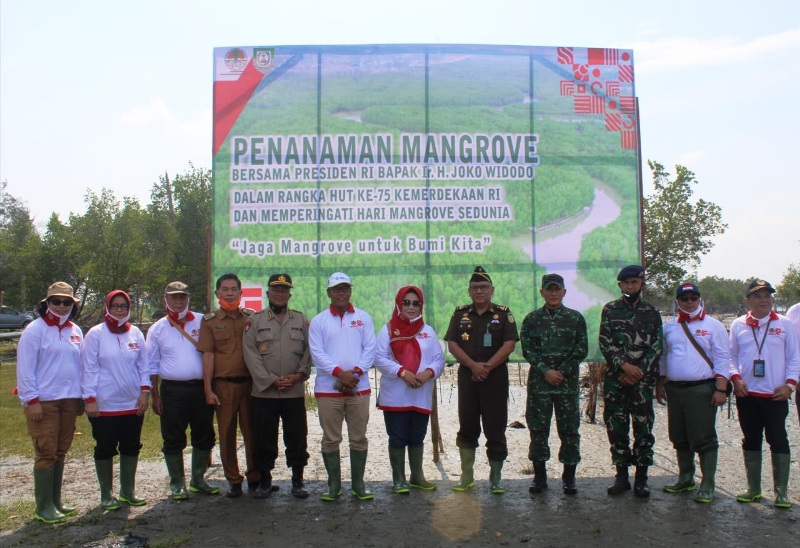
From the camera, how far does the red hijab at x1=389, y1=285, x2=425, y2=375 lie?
5.55m

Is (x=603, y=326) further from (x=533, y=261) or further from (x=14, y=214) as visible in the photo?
(x=14, y=214)

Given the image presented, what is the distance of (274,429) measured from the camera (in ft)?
17.8

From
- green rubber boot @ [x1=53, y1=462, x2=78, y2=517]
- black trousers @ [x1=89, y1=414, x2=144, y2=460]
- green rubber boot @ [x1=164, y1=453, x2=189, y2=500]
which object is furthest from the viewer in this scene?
green rubber boot @ [x1=164, y1=453, x2=189, y2=500]

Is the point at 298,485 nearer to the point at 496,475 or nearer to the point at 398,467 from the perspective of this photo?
the point at 398,467

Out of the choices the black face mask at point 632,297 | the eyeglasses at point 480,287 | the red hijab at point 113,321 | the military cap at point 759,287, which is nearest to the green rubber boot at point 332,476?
the eyeglasses at point 480,287

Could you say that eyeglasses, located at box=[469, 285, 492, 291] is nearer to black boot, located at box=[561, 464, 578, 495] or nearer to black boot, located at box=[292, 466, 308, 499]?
black boot, located at box=[561, 464, 578, 495]

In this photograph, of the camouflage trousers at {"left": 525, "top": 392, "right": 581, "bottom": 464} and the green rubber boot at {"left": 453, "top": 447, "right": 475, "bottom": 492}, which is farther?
the green rubber boot at {"left": 453, "top": 447, "right": 475, "bottom": 492}

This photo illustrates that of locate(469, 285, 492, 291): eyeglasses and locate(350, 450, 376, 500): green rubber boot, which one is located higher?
locate(469, 285, 492, 291): eyeglasses

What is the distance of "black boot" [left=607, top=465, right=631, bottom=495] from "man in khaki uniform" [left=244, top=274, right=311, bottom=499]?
2.40 meters

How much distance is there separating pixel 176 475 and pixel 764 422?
453cm

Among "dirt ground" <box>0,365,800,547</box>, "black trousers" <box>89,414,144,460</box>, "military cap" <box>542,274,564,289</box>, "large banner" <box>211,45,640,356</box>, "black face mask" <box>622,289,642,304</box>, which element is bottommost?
"dirt ground" <box>0,365,800,547</box>

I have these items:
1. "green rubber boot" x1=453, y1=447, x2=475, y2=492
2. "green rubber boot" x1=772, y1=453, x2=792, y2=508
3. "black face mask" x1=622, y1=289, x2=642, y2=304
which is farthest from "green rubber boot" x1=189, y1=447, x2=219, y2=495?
"green rubber boot" x1=772, y1=453, x2=792, y2=508

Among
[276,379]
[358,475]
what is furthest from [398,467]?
[276,379]

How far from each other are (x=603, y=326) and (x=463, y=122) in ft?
7.94
